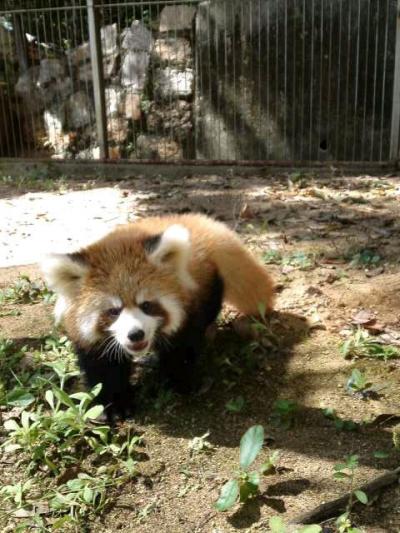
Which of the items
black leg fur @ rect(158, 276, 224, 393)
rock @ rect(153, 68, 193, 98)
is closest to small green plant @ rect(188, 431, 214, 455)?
black leg fur @ rect(158, 276, 224, 393)

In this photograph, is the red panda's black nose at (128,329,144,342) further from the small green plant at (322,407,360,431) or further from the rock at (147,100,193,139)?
the rock at (147,100,193,139)

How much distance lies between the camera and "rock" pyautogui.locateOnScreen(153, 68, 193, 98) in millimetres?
9156

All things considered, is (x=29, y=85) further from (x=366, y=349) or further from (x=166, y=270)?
(x=366, y=349)

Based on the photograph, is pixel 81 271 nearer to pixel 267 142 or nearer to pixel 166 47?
pixel 267 142

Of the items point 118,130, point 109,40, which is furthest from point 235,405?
point 109,40

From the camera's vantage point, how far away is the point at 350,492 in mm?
2273

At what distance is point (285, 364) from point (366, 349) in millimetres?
457

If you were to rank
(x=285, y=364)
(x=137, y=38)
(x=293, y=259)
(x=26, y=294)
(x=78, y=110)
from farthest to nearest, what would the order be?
(x=78, y=110) → (x=137, y=38) → (x=293, y=259) → (x=26, y=294) → (x=285, y=364)

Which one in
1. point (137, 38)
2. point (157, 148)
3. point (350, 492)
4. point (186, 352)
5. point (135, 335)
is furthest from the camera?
point (137, 38)

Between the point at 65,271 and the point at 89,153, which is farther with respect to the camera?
the point at 89,153

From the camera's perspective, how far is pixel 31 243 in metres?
5.76

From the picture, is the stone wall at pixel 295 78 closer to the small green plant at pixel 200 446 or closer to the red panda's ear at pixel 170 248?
the red panda's ear at pixel 170 248

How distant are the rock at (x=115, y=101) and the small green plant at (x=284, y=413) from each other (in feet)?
27.2

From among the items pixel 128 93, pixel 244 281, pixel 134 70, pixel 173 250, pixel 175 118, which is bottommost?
pixel 244 281
